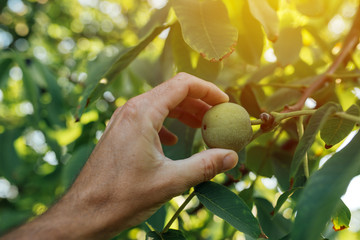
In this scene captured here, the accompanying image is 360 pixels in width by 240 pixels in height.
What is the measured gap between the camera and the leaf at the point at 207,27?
77 cm

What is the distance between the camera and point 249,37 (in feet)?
3.20

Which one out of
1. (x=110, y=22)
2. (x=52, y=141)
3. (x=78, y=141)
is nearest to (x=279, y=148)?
(x=78, y=141)

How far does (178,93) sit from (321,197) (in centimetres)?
40

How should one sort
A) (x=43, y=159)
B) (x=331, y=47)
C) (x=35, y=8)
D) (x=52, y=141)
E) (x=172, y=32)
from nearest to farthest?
(x=172, y=32) < (x=331, y=47) < (x=52, y=141) < (x=43, y=159) < (x=35, y=8)

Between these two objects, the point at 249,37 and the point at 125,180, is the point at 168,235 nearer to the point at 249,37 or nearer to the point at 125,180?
the point at 125,180

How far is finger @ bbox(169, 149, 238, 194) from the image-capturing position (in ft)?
2.20

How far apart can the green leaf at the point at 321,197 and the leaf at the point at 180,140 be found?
49 centimetres

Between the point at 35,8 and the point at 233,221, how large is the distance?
12.9 feet

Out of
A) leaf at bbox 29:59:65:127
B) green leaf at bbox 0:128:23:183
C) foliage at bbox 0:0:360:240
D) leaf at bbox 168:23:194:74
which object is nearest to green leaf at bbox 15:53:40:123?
foliage at bbox 0:0:360:240

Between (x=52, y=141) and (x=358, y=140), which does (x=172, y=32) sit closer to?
(x=358, y=140)

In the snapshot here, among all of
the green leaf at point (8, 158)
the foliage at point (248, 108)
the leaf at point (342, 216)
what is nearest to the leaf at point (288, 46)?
the foliage at point (248, 108)

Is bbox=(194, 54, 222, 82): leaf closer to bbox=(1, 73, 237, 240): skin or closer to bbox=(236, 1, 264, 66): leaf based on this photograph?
bbox=(236, 1, 264, 66): leaf

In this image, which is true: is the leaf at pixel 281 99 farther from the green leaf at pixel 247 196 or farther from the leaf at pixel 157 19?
the leaf at pixel 157 19

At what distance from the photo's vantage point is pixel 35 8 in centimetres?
393
